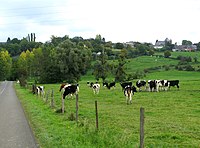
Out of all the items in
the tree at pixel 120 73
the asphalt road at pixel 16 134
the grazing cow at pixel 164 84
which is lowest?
the asphalt road at pixel 16 134

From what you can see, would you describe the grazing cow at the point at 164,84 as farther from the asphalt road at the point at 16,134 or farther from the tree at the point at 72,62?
the tree at the point at 72,62

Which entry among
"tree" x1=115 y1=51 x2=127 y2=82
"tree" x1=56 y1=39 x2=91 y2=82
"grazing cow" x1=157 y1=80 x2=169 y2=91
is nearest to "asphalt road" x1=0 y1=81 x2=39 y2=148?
"grazing cow" x1=157 y1=80 x2=169 y2=91

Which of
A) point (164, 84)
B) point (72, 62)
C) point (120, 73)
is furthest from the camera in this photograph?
point (72, 62)

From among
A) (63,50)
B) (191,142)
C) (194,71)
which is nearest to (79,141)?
(191,142)

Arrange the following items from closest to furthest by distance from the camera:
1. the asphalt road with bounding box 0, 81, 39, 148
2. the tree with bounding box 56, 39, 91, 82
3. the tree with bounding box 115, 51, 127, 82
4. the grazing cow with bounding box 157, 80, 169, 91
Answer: the asphalt road with bounding box 0, 81, 39, 148
the grazing cow with bounding box 157, 80, 169, 91
the tree with bounding box 115, 51, 127, 82
the tree with bounding box 56, 39, 91, 82

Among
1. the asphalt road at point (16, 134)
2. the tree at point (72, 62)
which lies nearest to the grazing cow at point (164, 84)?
the asphalt road at point (16, 134)

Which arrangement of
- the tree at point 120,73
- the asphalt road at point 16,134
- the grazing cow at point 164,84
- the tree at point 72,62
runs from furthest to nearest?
the tree at point 72,62
the tree at point 120,73
the grazing cow at point 164,84
the asphalt road at point 16,134

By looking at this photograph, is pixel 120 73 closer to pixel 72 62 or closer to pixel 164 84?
pixel 72 62

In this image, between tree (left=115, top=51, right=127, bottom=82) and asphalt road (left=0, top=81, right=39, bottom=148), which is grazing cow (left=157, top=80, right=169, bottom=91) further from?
tree (left=115, top=51, right=127, bottom=82)

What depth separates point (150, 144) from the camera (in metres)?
12.5

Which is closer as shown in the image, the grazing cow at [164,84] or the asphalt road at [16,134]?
the asphalt road at [16,134]

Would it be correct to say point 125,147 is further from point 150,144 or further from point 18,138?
point 18,138

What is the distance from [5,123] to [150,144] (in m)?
9.49

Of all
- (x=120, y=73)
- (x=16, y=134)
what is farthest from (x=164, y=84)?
(x=120, y=73)
